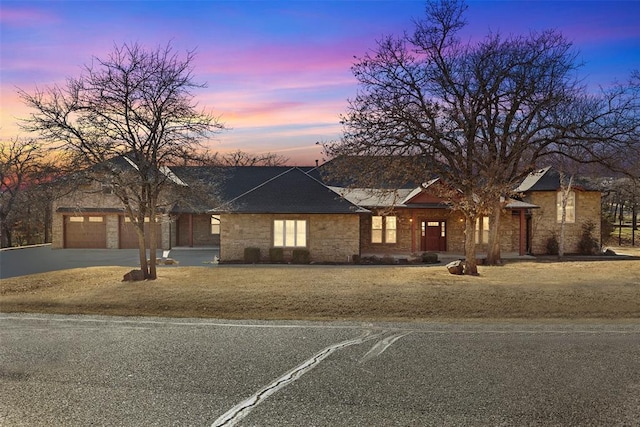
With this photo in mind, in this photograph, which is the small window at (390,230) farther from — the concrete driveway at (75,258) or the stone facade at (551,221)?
the concrete driveway at (75,258)

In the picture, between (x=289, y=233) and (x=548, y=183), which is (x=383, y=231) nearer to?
(x=289, y=233)

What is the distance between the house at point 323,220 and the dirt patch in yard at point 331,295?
20.3ft

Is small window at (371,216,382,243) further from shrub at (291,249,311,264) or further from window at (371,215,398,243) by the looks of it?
shrub at (291,249,311,264)

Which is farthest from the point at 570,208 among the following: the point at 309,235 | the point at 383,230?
the point at 309,235

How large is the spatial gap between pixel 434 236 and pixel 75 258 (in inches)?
831

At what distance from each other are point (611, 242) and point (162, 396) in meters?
46.5

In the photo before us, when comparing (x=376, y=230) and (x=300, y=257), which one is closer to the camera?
(x=300, y=257)

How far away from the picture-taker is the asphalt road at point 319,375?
5.71m

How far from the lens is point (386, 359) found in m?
7.84

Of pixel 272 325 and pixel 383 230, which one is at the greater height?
pixel 383 230

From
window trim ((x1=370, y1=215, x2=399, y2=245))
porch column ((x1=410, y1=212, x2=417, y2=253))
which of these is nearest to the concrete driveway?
window trim ((x1=370, y1=215, x2=399, y2=245))

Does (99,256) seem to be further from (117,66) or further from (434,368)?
(434,368)

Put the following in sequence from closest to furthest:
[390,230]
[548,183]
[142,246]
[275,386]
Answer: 1. [275,386]
2. [142,246]
3. [390,230]
4. [548,183]

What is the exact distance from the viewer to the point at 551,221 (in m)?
30.9
